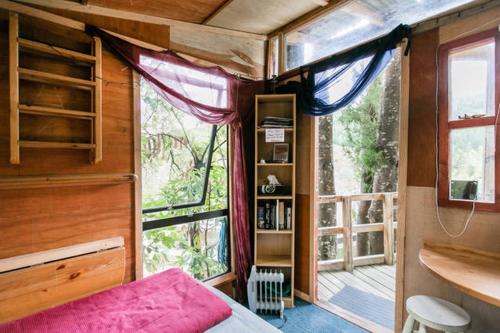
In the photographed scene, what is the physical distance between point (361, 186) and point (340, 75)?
8.14 feet

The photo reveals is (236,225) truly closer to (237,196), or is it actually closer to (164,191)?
(237,196)

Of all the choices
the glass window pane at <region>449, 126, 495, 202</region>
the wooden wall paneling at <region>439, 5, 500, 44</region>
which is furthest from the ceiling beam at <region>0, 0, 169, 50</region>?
the glass window pane at <region>449, 126, 495, 202</region>

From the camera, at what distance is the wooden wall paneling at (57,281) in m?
1.43

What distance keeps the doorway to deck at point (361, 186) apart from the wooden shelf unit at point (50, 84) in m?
2.64

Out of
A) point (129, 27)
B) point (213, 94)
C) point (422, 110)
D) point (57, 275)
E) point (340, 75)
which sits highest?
point (129, 27)

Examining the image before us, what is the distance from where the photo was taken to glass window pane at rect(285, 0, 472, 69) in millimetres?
1777

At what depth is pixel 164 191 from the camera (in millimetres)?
2264

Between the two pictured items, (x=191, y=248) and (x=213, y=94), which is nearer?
(x=213, y=94)

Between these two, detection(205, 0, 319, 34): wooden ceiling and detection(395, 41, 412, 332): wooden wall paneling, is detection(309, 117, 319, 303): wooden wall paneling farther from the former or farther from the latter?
detection(205, 0, 319, 34): wooden ceiling

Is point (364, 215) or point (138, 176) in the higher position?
point (138, 176)

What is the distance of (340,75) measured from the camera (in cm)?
215

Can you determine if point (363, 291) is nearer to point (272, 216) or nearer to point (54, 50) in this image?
point (272, 216)

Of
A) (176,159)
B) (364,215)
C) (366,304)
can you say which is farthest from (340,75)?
(364,215)

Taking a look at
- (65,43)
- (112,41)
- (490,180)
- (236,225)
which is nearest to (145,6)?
(112,41)
